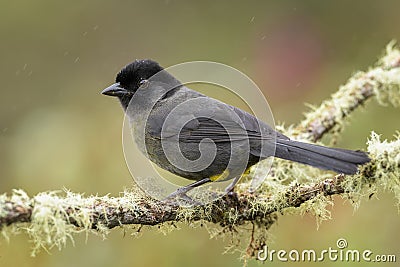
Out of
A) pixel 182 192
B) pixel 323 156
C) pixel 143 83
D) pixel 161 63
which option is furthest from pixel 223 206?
pixel 161 63

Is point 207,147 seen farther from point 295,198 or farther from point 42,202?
point 42,202

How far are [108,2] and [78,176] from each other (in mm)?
5098

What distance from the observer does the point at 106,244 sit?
4586 millimetres

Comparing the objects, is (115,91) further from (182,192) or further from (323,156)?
(323,156)

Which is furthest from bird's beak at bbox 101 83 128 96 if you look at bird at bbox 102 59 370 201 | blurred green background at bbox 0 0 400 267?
blurred green background at bbox 0 0 400 267

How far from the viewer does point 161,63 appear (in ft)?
28.4

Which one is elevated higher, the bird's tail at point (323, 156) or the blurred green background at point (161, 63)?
the blurred green background at point (161, 63)

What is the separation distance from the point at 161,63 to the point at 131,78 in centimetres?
444

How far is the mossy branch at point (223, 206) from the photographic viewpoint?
2.73 metres

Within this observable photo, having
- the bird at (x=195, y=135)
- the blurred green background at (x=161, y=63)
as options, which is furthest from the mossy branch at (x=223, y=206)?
the blurred green background at (x=161, y=63)

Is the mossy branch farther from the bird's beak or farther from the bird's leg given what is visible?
the bird's beak

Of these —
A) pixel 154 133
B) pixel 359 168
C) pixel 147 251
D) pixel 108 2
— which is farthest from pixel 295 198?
pixel 108 2

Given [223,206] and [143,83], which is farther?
[143,83]

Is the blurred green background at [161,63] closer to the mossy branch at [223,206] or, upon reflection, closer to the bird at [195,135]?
the mossy branch at [223,206]
